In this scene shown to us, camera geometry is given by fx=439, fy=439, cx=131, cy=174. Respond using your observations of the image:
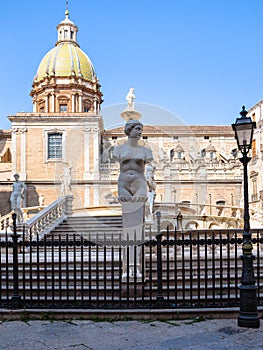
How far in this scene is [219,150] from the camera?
49.4 metres

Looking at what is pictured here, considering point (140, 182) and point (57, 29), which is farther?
point (57, 29)

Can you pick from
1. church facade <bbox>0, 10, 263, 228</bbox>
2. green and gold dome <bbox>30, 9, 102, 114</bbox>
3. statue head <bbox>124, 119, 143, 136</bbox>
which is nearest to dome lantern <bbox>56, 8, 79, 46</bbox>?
green and gold dome <bbox>30, 9, 102, 114</bbox>

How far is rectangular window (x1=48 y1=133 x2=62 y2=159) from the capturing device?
40.8 m

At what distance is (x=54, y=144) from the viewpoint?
40844 millimetres

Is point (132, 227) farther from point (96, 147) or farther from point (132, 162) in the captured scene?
point (96, 147)

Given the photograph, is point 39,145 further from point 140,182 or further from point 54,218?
point 140,182

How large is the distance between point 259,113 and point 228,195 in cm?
1082

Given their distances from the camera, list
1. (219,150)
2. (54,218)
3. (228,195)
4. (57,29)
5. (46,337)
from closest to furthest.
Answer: (46,337), (54,218), (228,195), (219,150), (57,29)

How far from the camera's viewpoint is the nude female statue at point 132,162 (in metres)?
7.52

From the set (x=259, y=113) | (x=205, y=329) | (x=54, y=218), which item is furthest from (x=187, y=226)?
(x=259, y=113)

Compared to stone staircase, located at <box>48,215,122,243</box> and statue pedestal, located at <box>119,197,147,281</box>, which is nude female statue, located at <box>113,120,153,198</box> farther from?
stone staircase, located at <box>48,215,122,243</box>

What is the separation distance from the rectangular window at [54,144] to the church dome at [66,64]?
1016 centimetres

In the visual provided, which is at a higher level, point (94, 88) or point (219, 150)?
point (94, 88)

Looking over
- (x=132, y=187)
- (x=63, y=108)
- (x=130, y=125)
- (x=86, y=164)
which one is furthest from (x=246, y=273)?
(x=63, y=108)
